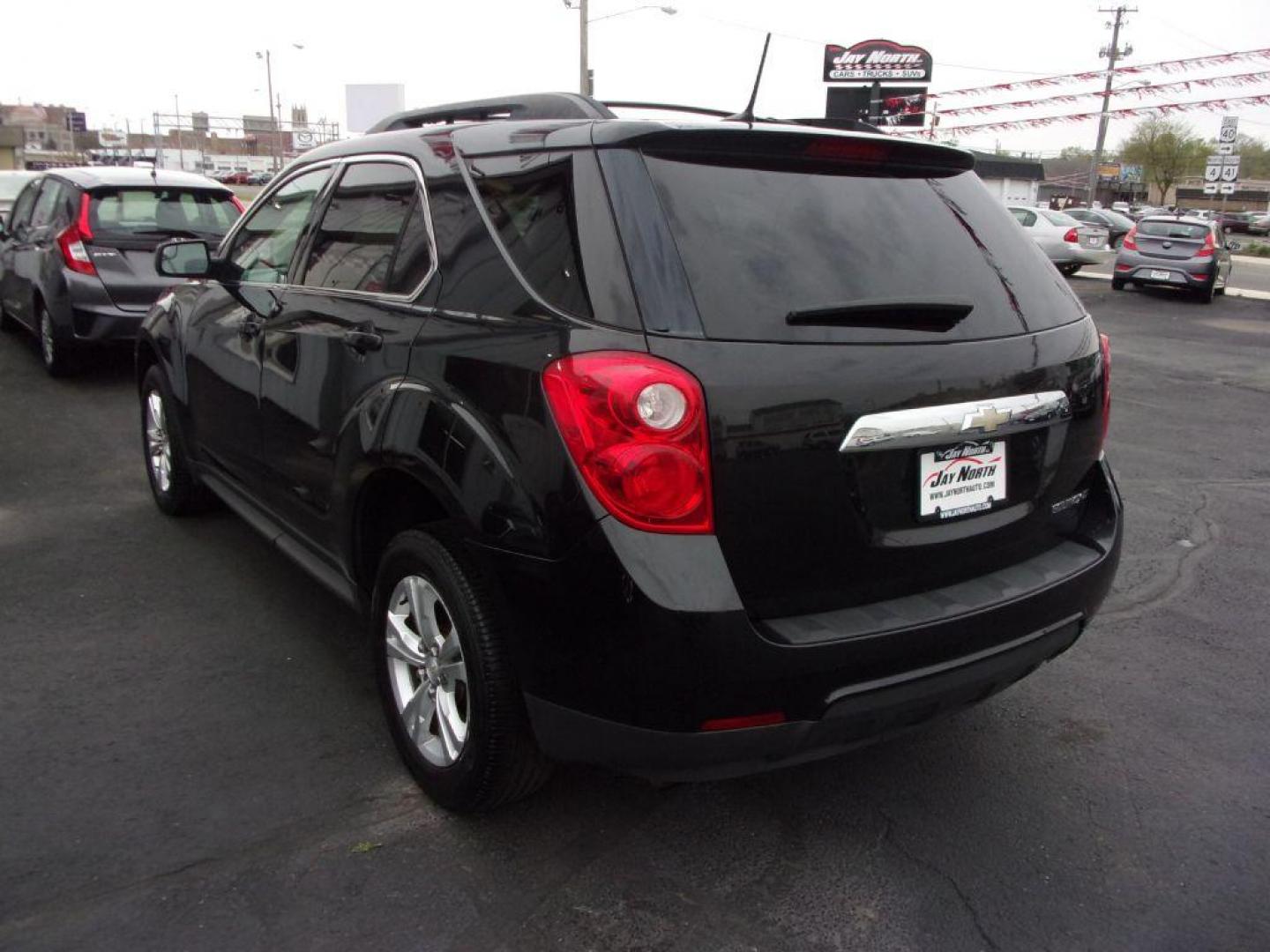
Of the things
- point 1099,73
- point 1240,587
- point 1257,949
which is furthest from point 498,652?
point 1099,73

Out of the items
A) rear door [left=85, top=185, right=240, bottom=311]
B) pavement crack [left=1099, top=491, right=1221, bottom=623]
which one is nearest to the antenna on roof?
pavement crack [left=1099, top=491, right=1221, bottom=623]

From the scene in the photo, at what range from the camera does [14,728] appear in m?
3.11

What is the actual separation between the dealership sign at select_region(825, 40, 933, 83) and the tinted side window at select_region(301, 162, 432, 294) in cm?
3619

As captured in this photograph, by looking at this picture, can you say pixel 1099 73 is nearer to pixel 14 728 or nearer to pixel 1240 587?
pixel 1240 587

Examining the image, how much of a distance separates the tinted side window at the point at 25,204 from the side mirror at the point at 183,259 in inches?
218

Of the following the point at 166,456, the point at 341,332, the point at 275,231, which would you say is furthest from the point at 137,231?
the point at 341,332

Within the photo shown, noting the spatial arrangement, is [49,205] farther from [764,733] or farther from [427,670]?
[764,733]

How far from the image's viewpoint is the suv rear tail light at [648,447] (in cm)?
212

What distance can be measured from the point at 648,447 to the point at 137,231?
7.12 meters

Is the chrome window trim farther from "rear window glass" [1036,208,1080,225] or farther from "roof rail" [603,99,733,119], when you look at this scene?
"rear window glass" [1036,208,1080,225]

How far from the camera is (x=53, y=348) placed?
808 cm

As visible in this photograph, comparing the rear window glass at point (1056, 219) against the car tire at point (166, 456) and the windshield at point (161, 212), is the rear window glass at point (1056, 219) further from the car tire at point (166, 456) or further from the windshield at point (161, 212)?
the car tire at point (166, 456)

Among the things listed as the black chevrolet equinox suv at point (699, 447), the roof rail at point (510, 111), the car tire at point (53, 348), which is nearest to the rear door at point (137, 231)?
the car tire at point (53, 348)

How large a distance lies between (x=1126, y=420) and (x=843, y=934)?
681 centimetres
